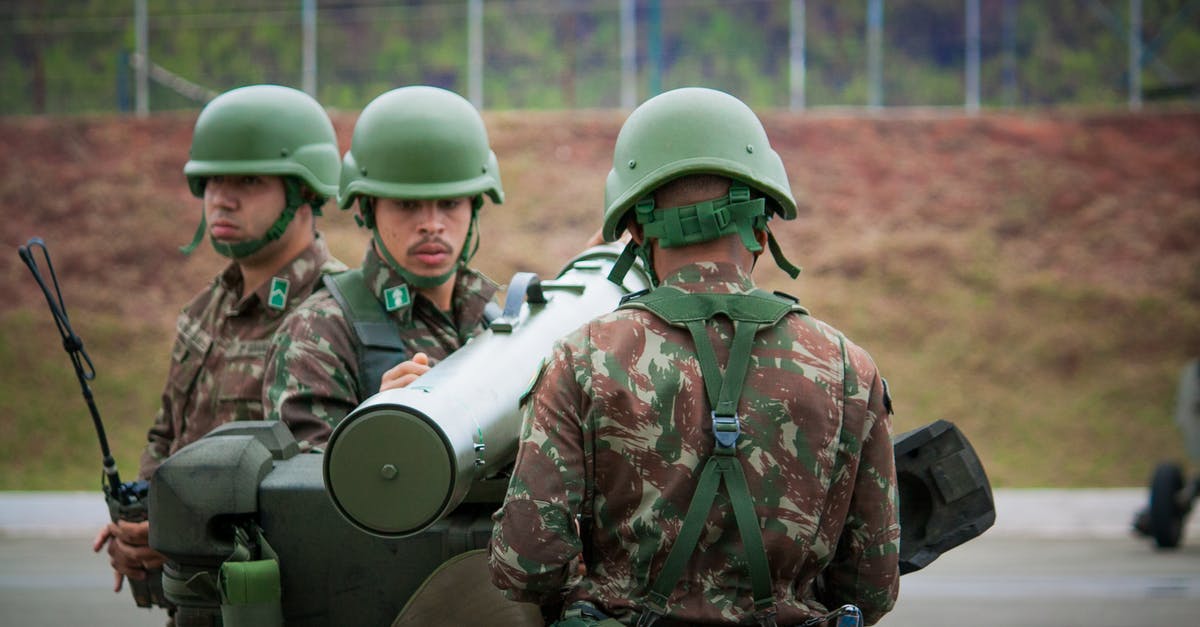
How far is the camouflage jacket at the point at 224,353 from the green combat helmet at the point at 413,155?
0.54 m

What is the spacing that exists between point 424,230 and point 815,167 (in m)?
19.2

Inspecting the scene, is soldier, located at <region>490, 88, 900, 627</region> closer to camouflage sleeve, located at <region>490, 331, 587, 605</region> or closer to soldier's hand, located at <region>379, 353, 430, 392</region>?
camouflage sleeve, located at <region>490, 331, 587, 605</region>

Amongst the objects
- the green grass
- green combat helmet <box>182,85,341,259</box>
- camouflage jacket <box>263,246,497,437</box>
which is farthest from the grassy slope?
camouflage jacket <box>263,246,497,437</box>

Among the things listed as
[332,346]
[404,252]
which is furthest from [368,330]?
[404,252]

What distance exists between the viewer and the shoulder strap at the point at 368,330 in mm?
4367

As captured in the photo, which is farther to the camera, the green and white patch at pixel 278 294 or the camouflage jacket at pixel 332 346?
the green and white patch at pixel 278 294

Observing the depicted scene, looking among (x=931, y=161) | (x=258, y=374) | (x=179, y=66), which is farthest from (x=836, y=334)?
(x=179, y=66)

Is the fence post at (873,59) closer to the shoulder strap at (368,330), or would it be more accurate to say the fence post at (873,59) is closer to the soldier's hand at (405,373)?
the shoulder strap at (368,330)

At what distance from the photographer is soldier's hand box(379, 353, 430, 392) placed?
352cm

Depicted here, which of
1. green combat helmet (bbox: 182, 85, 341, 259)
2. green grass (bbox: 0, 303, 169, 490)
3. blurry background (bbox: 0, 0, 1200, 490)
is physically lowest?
green grass (bbox: 0, 303, 169, 490)

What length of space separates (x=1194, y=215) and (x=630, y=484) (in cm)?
2108

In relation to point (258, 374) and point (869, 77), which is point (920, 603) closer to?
point (258, 374)

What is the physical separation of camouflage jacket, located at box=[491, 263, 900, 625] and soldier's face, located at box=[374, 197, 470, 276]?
1.64 meters

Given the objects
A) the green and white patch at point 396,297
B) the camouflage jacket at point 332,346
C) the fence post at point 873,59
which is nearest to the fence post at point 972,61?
the fence post at point 873,59
